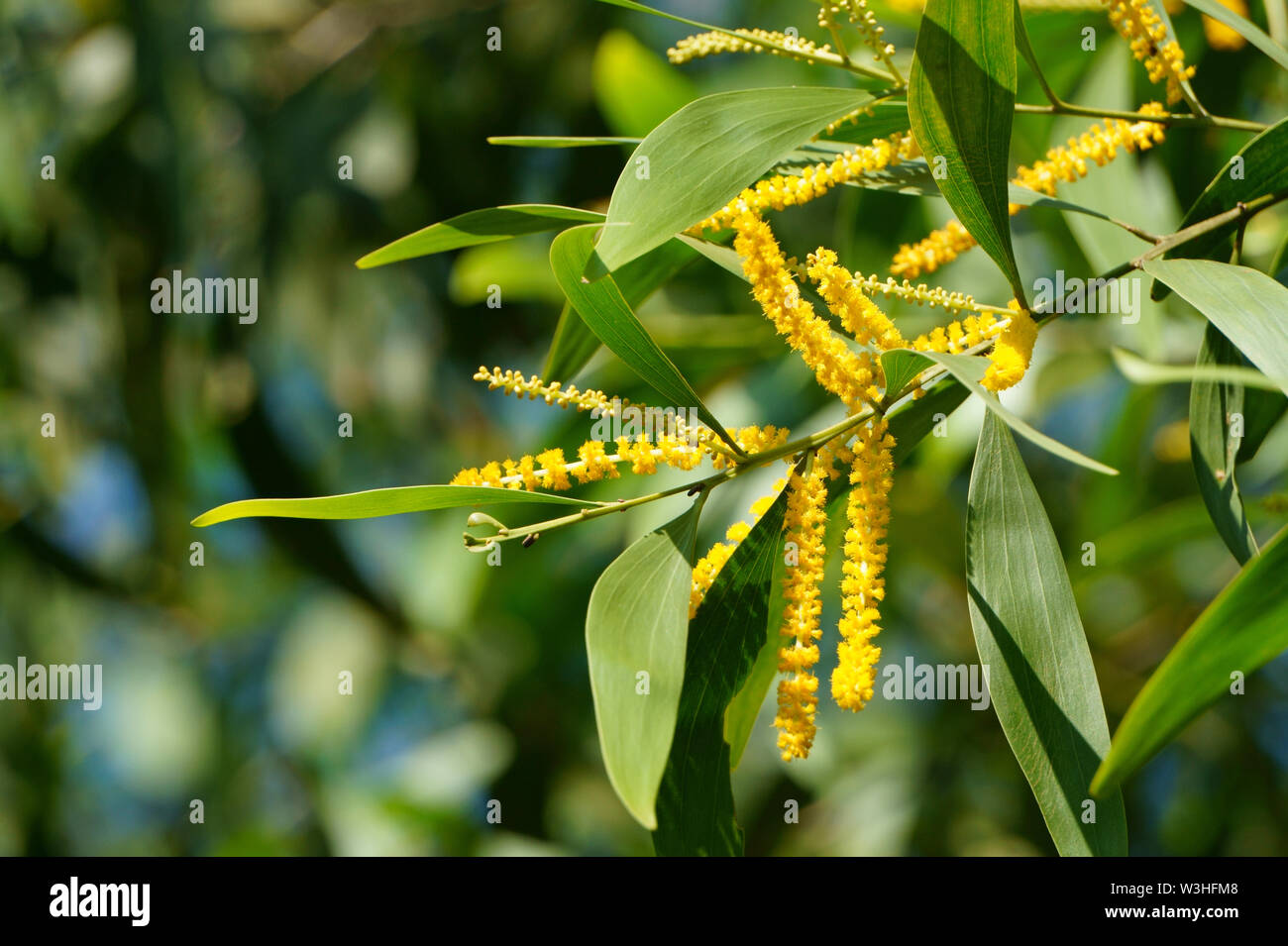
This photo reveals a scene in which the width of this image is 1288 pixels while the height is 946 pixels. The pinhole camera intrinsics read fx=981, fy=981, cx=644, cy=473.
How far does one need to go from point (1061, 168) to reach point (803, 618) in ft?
0.98

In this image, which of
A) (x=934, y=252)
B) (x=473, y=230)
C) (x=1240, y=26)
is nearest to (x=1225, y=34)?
(x=1240, y=26)

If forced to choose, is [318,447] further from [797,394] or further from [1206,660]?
[1206,660]

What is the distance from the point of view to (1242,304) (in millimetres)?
453

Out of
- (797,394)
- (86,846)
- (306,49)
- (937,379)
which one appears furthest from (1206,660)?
(86,846)

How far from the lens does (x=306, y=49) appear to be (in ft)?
6.82

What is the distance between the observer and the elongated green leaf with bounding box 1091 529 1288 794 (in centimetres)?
40

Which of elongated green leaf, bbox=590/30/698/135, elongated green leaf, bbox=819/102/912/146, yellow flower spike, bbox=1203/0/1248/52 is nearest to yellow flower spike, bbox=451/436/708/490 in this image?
elongated green leaf, bbox=819/102/912/146

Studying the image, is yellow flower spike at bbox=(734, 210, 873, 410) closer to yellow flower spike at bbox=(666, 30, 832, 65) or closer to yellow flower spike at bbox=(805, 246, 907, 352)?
yellow flower spike at bbox=(805, 246, 907, 352)

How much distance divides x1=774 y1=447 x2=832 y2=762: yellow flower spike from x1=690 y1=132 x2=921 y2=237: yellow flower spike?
0.13 m

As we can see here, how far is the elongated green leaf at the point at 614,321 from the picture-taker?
476 millimetres

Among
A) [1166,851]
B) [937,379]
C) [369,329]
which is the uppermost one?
[369,329]

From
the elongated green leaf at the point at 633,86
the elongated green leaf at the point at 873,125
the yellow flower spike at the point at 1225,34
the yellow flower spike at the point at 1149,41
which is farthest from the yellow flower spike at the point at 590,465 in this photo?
the elongated green leaf at the point at 633,86

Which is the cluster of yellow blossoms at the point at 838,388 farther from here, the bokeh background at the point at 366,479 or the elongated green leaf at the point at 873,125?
the bokeh background at the point at 366,479

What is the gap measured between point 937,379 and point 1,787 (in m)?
2.15
